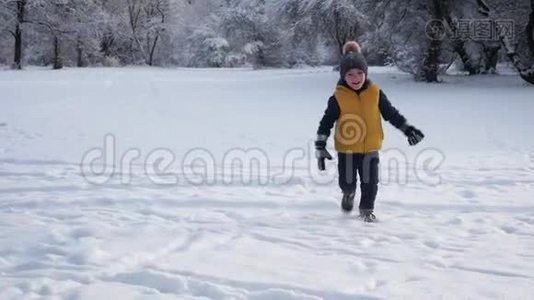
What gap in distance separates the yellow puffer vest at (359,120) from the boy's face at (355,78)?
0.07m

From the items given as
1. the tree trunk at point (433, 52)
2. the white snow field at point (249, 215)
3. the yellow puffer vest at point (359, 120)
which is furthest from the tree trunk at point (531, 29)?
the yellow puffer vest at point (359, 120)

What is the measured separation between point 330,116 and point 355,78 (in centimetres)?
40

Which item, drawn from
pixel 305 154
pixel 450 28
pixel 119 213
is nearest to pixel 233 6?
pixel 450 28

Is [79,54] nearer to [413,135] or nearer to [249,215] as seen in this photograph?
[249,215]

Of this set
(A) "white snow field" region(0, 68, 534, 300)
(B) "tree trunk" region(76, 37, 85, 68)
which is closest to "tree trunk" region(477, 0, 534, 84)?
(A) "white snow field" region(0, 68, 534, 300)

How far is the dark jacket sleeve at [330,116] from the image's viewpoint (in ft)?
15.4

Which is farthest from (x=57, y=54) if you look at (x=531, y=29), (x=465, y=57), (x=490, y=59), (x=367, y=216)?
(x=367, y=216)

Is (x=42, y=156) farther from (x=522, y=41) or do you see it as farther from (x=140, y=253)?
A: (x=522, y=41)

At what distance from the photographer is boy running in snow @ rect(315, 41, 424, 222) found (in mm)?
4629

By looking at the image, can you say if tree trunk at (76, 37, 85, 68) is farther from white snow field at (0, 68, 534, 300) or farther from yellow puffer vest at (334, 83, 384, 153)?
yellow puffer vest at (334, 83, 384, 153)

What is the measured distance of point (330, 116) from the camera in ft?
15.5

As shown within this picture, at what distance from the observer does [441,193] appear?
18.7ft

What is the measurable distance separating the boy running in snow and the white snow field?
384 mm

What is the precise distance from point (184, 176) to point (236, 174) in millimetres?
622
